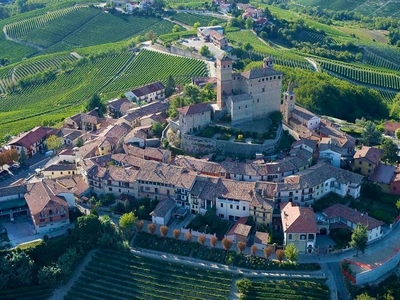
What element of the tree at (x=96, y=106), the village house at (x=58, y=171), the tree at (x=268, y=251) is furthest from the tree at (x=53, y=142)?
the tree at (x=268, y=251)

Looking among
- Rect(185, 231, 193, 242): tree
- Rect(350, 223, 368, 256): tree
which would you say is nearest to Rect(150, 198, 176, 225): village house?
Rect(185, 231, 193, 242): tree

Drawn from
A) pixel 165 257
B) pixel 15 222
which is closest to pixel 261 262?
pixel 165 257

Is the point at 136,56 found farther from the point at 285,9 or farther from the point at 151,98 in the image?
the point at 285,9

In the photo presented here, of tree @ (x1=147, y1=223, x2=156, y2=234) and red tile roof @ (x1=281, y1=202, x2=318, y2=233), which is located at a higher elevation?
red tile roof @ (x1=281, y1=202, x2=318, y2=233)

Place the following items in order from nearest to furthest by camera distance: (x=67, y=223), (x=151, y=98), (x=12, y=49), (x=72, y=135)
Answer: (x=67, y=223)
(x=72, y=135)
(x=151, y=98)
(x=12, y=49)

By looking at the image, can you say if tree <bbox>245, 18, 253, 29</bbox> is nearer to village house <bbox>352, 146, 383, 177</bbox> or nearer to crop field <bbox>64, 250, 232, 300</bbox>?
village house <bbox>352, 146, 383, 177</bbox>

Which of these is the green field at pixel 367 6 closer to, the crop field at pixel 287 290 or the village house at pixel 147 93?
the village house at pixel 147 93
